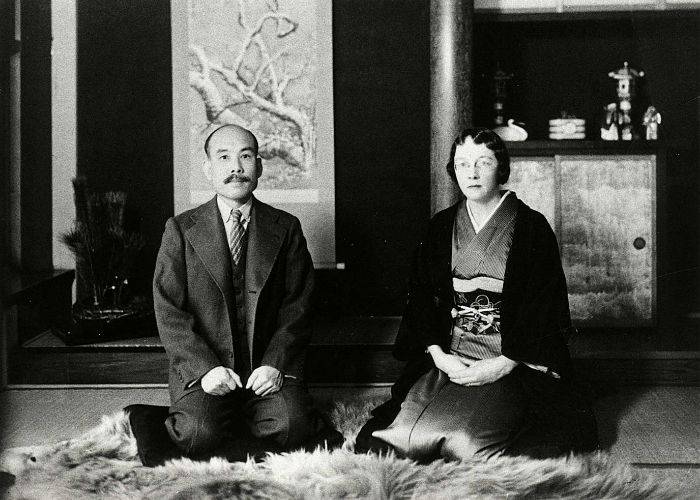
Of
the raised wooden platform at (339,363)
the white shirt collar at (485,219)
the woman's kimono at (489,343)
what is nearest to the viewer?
the woman's kimono at (489,343)

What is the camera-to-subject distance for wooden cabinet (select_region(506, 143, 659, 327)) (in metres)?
4.23

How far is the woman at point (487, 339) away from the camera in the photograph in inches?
106

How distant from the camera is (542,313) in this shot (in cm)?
282

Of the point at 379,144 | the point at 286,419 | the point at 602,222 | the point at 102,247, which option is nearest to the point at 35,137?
the point at 102,247

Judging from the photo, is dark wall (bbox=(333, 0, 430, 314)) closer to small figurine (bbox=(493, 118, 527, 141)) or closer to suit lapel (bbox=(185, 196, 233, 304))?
small figurine (bbox=(493, 118, 527, 141))

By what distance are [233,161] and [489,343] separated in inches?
43.2

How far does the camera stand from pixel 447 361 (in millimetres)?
2830

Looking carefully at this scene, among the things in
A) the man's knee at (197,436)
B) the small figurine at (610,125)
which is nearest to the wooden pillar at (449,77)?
the small figurine at (610,125)

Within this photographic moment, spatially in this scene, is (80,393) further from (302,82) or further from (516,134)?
(516,134)

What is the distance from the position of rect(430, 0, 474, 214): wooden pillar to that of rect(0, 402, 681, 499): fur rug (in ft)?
5.35

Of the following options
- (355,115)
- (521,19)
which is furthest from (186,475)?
(521,19)

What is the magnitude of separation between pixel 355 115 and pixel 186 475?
2.44m

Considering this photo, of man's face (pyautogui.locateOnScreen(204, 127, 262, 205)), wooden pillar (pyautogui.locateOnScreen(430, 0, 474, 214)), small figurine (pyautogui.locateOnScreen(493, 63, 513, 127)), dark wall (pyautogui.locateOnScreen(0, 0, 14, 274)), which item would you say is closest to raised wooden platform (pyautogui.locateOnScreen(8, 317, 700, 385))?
dark wall (pyautogui.locateOnScreen(0, 0, 14, 274))

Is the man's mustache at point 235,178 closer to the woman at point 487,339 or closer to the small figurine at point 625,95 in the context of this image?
the woman at point 487,339
